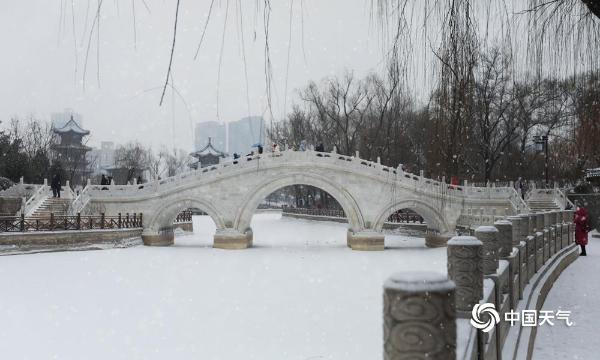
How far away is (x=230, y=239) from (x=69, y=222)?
21.4 feet

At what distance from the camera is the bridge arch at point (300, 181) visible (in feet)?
76.6

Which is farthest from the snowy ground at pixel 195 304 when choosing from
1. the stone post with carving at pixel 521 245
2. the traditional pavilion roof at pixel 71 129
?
the traditional pavilion roof at pixel 71 129

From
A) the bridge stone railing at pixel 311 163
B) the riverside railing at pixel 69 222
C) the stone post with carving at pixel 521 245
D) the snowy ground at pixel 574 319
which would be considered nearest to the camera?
the snowy ground at pixel 574 319

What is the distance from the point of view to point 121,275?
51.1 ft

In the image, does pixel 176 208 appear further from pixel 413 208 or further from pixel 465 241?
pixel 465 241

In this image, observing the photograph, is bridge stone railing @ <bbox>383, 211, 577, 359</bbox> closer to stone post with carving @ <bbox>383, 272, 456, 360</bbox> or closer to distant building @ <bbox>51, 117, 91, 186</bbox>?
stone post with carving @ <bbox>383, 272, 456, 360</bbox>

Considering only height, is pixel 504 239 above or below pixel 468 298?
above

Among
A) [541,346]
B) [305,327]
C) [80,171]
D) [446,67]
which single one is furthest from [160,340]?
[80,171]

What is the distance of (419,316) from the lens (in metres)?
1.77

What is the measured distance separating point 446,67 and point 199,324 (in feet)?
29.1

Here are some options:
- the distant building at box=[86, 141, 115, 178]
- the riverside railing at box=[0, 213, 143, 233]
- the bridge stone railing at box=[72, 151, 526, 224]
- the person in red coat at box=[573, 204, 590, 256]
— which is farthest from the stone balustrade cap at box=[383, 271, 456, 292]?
the distant building at box=[86, 141, 115, 178]

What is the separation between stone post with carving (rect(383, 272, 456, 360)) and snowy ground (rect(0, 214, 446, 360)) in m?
6.74

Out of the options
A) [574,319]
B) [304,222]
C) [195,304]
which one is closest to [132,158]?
[304,222]
